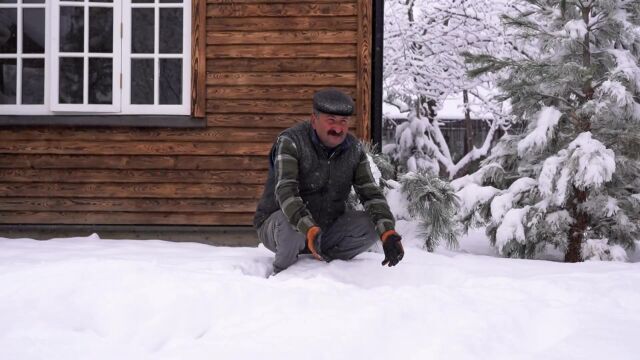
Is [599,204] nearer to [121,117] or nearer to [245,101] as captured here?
[245,101]

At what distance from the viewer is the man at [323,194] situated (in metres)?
3.46

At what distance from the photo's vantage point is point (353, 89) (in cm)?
587

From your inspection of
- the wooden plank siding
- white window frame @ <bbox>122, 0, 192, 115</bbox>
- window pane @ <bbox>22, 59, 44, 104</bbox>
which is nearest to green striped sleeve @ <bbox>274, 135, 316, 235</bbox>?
the wooden plank siding

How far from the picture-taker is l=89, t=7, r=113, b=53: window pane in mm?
5957

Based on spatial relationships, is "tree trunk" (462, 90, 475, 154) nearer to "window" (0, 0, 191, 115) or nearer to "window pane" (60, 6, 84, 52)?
"window" (0, 0, 191, 115)

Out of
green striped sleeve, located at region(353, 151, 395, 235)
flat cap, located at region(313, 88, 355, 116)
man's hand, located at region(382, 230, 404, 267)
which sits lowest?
man's hand, located at region(382, 230, 404, 267)

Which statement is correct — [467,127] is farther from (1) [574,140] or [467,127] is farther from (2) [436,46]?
(1) [574,140]

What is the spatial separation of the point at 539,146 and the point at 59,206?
4.46 meters

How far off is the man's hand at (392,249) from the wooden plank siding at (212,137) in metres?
2.55

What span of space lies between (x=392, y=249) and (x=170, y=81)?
348 centimetres

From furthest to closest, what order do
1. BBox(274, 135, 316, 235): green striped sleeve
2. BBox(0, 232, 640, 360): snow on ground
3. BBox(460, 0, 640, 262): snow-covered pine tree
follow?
BBox(460, 0, 640, 262): snow-covered pine tree → BBox(274, 135, 316, 235): green striped sleeve → BBox(0, 232, 640, 360): snow on ground

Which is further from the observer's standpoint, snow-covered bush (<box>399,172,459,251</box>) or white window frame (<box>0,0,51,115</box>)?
white window frame (<box>0,0,51,115</box>)

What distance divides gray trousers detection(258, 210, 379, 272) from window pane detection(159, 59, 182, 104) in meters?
2.58

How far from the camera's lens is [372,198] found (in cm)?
376
